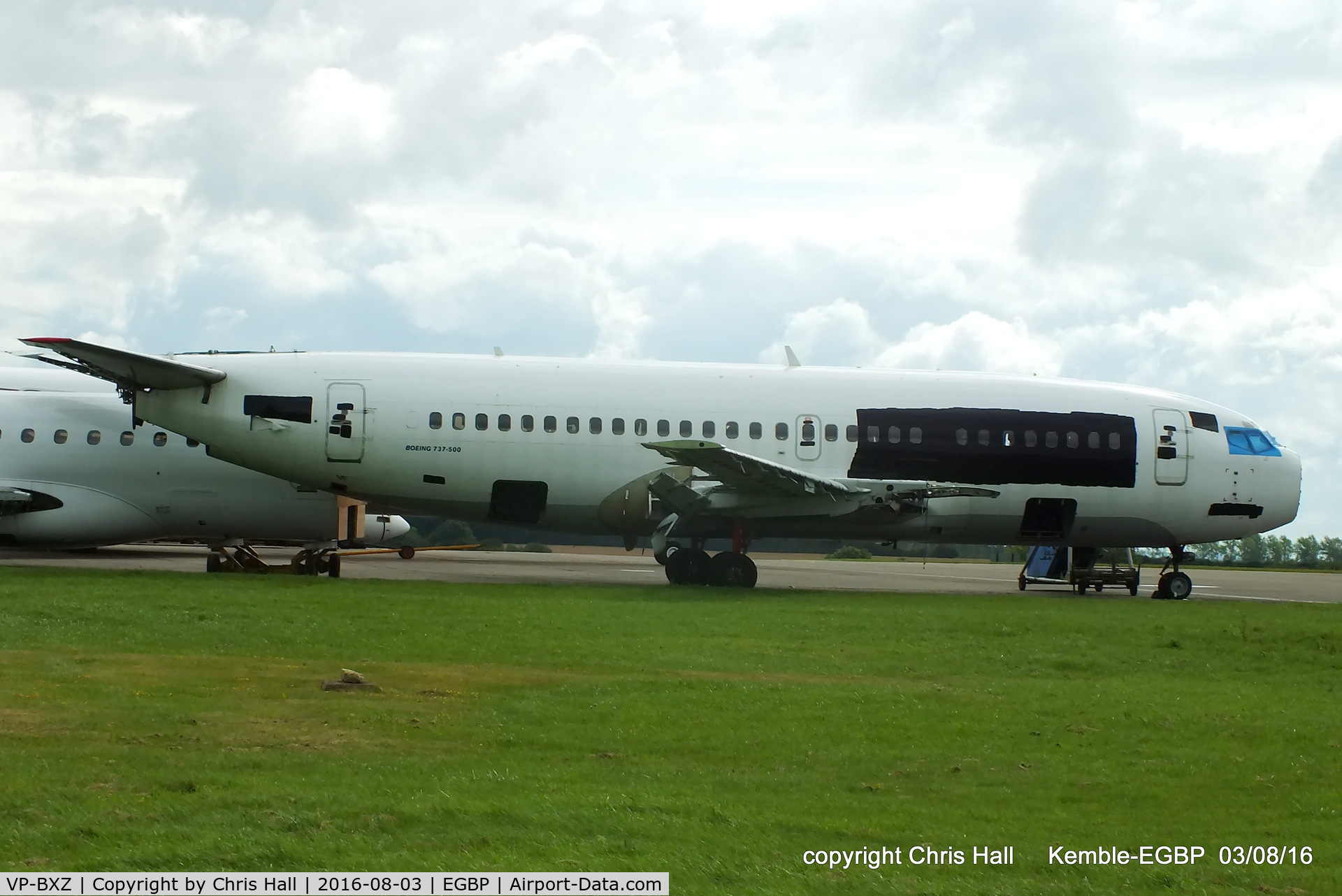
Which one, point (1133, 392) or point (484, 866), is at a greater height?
point (1133, 392)

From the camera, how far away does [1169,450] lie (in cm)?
2677

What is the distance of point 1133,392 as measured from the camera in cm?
2716

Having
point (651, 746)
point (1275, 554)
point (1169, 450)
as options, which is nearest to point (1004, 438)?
point (1169, 450)

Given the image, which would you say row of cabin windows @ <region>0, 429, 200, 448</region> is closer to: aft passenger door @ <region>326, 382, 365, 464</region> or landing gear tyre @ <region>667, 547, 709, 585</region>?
aft passenger door @ <region>326, 382, 365, 464</region>

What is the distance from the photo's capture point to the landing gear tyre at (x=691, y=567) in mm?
25391

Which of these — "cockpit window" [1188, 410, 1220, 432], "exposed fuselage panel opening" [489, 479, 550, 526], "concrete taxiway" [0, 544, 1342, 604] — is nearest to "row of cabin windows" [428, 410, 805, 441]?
"exposed fuselage panel opening" [489, 479, 550, 526]

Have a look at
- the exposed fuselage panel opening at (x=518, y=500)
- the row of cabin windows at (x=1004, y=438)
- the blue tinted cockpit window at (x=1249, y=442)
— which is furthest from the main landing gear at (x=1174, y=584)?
the exposed fuselage panel opening at (x=518, y=500)

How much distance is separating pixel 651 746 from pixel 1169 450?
67.1 ft

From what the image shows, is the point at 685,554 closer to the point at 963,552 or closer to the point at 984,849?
the point at 984,849

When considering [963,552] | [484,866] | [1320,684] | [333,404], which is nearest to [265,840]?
[484,866]

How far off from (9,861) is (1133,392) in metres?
24.8

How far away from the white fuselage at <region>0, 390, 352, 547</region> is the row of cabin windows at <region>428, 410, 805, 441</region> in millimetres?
3677

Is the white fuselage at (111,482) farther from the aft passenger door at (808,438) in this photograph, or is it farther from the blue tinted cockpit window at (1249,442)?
the blue tinted cockpit window at (1249,442)

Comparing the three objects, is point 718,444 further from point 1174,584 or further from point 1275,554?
point 1275,554
